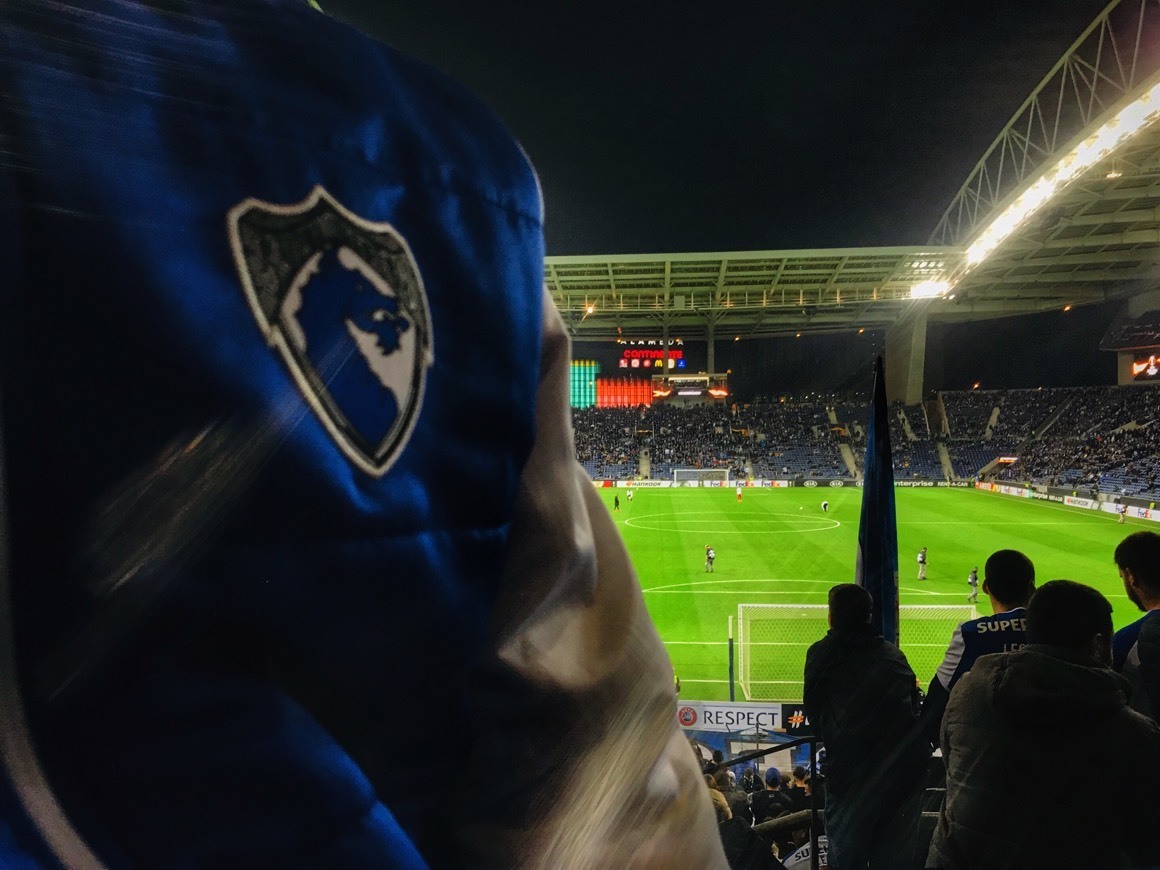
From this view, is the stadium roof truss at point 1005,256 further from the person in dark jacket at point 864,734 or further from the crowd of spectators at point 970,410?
the person in dark jacket at point 864,734

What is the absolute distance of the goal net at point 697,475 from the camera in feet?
129

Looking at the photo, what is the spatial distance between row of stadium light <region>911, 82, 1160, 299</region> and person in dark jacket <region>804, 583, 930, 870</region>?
53.3 feet

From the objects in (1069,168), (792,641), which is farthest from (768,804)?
(1069,168)

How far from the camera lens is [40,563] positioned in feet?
0.94

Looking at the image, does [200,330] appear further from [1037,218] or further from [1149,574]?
[1037,218]

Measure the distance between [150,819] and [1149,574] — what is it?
4.03m

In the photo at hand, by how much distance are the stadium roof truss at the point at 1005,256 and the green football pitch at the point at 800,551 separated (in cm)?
989

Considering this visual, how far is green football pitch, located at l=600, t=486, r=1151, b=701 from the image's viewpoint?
477 inches

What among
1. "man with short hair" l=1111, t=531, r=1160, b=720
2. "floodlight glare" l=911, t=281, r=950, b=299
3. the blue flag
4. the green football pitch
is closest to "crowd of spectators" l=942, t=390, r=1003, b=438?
the green football pitch

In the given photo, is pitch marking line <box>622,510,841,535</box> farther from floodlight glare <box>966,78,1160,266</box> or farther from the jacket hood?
the jacket hood

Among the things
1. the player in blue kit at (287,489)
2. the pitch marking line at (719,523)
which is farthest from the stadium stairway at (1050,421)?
the player in blue kit at (287,489)

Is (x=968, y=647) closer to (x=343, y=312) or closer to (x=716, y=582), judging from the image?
(x=343, y=312)

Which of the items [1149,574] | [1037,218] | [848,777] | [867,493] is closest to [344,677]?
[848,777]

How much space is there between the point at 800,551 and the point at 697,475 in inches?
867
